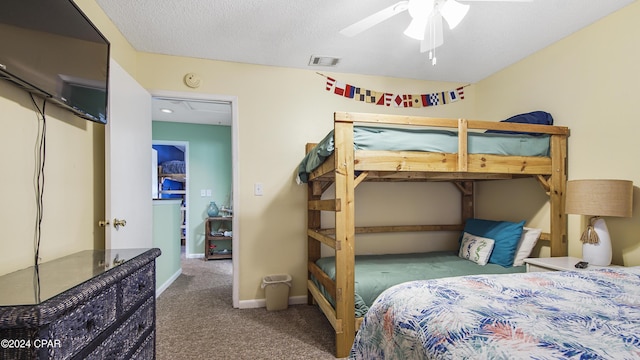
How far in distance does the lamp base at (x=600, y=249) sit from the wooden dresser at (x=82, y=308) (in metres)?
2.59

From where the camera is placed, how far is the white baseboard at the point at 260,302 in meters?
2.76

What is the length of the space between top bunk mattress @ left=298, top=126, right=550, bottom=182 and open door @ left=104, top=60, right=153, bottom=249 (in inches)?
52.2

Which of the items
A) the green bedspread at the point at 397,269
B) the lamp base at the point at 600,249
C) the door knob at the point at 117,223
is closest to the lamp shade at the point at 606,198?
the lamp base at the point at 600,249

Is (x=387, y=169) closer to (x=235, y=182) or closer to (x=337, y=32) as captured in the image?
(x=337, y=32)

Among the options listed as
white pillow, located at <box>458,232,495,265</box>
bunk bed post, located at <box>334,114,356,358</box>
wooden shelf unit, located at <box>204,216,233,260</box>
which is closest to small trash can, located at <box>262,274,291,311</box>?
bunk bed post, located at <box>334,114,356,358</box>

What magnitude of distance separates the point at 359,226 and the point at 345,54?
1.62 metres

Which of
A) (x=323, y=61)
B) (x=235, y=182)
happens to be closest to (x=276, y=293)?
(x=235, y=182)

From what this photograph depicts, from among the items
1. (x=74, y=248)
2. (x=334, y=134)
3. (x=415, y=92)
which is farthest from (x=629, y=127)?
(x=74, y=248)

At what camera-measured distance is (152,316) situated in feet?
4.85

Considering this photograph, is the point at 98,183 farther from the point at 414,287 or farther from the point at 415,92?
the point at 415,92

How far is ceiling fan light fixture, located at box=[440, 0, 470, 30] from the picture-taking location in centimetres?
159

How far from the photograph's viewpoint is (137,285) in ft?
4.27

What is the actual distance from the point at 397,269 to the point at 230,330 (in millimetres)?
1358

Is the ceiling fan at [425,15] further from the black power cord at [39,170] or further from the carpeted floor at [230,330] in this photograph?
the carpeted floor at [230,330]
